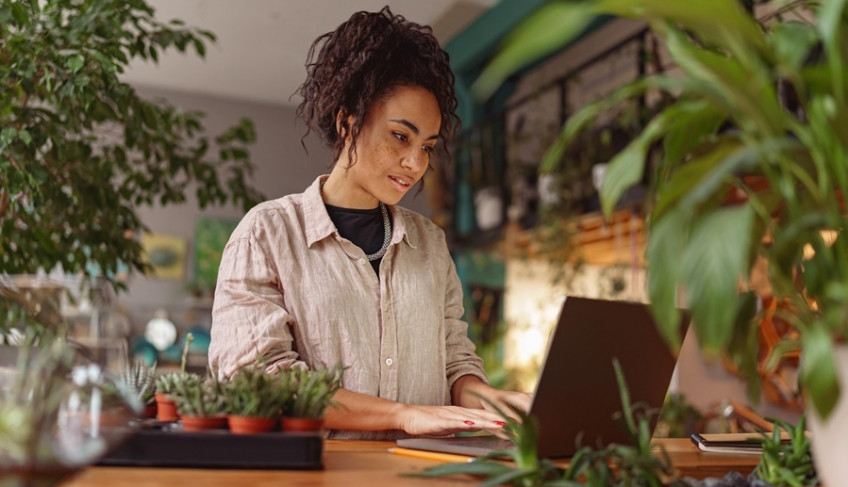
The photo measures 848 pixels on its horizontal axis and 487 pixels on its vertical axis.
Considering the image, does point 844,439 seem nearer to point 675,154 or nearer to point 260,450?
point 675,154

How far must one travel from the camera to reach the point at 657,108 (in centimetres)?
555

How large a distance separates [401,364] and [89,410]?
3.40 feet

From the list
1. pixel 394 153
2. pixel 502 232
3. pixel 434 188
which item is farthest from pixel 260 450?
pixel 434 188

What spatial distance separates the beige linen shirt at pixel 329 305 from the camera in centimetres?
171

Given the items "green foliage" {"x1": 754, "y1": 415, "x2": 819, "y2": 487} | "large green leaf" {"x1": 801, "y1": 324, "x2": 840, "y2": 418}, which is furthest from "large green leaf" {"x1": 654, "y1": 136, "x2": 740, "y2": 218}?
"green foliage" {"x1": 754, "y1": 415, "x2": 819, "y2": 487}

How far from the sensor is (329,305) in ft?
6.04

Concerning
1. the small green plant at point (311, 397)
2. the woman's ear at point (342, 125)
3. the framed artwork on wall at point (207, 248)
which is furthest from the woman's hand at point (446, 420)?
the framed artwork on wall at point (207, 248)

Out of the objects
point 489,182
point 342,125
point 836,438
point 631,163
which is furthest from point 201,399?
point 489,182

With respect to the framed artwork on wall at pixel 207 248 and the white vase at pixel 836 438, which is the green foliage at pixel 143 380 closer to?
the white vase at pixel 836 438

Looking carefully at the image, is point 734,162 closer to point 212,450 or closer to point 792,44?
point 792,44

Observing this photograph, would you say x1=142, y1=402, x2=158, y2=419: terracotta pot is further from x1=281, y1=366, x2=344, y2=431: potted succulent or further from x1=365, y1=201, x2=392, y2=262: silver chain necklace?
x1=365, y1=201, x2=392, y2=262: silver chain necklace

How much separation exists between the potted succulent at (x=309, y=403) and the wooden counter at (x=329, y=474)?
2.3 inches

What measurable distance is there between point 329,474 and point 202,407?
18 centimetres

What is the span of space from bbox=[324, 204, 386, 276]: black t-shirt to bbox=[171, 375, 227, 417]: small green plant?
789 millimetres
